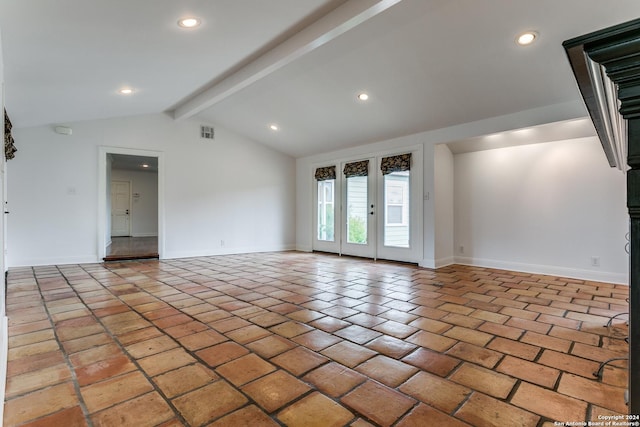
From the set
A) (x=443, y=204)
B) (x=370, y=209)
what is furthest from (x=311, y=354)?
(x=370, y=209)

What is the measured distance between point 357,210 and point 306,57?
10.9 ft

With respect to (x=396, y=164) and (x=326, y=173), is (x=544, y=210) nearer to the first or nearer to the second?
(x=396, y=164)

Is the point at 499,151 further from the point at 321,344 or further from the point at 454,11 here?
the point at 321,344

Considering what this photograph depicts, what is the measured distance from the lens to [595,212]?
14.1ft

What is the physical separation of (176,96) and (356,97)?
112 inches

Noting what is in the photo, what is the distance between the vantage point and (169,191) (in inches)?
244

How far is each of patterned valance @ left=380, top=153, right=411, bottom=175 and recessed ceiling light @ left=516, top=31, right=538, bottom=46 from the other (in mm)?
2546

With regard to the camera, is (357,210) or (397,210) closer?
(397,210)

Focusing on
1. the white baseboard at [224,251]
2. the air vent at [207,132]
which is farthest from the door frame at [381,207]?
the air vent at [207,132]

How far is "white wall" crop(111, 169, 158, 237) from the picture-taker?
1084 centimetres

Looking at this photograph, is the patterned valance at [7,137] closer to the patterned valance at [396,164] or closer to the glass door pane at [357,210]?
the glass door pane at [357,210]

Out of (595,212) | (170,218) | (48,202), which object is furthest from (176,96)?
(595,212)

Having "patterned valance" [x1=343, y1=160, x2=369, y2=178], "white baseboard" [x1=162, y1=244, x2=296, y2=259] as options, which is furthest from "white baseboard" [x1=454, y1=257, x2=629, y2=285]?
"white baseboard" [x1=162, y1=244, x2=296, y2=259]

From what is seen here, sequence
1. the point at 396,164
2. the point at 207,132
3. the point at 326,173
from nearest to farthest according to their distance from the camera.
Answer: the point at 396,164 → the point at 207,132 → the point at 326,173
